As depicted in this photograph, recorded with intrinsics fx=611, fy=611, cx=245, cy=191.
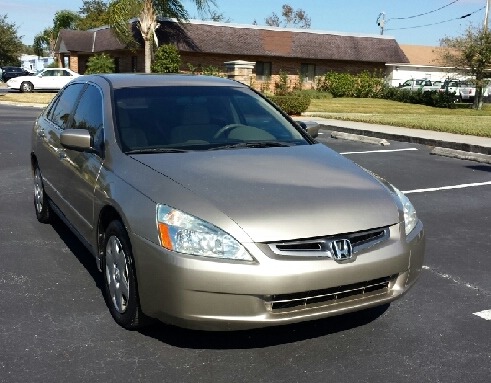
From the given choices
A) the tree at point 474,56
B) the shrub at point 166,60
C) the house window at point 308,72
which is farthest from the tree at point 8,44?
the tree at point 474,56

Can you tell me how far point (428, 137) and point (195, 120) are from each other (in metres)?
11.2

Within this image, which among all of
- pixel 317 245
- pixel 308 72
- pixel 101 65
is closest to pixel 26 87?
pixel 101 65

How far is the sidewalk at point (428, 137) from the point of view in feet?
43.2

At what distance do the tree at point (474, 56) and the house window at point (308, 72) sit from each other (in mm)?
11500

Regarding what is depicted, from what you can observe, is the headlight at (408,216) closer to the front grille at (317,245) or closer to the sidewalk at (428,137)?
the front grille at (317,245)

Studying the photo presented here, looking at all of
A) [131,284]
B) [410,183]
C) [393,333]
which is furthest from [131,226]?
[410,183]

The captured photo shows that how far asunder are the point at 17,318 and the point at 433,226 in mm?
4626

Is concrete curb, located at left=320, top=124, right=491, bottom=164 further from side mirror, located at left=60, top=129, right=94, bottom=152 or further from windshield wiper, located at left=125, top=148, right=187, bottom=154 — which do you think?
side mirror, located at left=60, top=129, right=94, bottom=152

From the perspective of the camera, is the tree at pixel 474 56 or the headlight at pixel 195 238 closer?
the headlight at pixel 195 238

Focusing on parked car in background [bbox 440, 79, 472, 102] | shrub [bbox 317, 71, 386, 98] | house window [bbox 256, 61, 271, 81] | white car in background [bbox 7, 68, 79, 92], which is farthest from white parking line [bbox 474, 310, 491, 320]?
shrub [bbox 317, 71, 386, 98]

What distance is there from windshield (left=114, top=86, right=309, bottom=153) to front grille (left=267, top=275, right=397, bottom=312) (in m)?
1.51

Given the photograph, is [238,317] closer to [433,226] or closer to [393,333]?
[393,333]

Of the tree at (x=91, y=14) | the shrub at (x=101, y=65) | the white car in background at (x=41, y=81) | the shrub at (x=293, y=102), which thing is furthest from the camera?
the tree at (x=91, y=14)

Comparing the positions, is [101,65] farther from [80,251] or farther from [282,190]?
[282,190]
